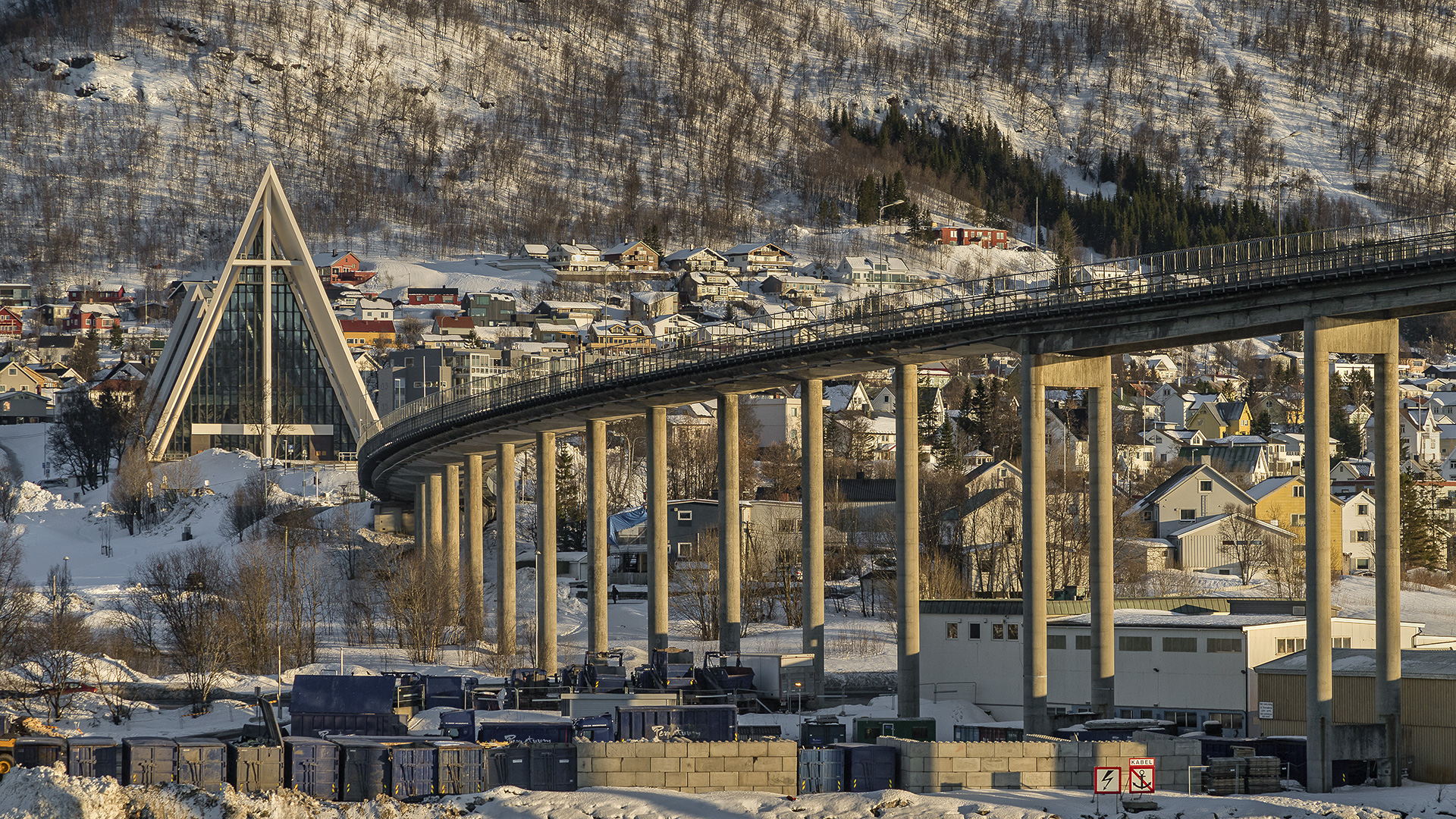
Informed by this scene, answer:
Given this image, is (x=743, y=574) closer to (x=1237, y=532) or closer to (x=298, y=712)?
(x=1237, y=532)

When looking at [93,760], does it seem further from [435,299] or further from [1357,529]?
[435,299]

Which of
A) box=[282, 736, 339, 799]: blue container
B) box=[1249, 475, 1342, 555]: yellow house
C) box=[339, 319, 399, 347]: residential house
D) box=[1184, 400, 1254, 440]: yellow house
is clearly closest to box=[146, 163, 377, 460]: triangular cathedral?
box=[1249, 475, 1342, 555]: yellow house

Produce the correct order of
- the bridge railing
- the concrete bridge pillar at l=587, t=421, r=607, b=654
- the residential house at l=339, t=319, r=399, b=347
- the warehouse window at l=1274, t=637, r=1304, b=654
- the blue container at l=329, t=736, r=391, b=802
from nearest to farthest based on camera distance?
the blue container at l=329, t=736, r=391, b=802
the bridge railing
the warehouse window at l=1274, t=637, r=1304, b=654
the concrete bridge pillar at l=587, t=421, r=607, b=654
the residential house at l=339, t=319, r=399, b=347

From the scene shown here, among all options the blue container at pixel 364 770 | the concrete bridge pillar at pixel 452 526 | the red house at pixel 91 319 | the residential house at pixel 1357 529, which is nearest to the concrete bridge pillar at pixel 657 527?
the concrete bridge pillar at pixel 452 526

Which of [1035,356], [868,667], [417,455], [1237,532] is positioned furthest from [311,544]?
[1035,356]

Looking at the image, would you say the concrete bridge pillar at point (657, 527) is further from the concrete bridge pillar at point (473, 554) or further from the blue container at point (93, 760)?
the blue container at point (93, 760)

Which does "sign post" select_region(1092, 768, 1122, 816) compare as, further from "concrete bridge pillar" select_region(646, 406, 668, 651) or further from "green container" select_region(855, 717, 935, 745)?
"concrete bridge pillar" select_region(646, 406, 668, 651)
